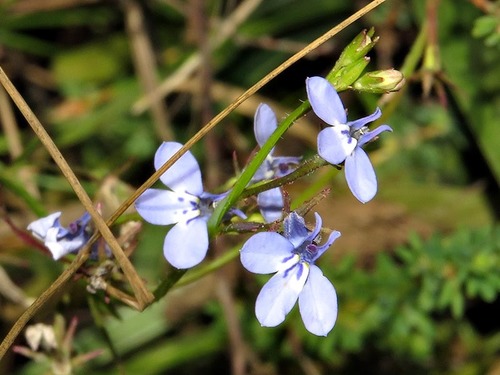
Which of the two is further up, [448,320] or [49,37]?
[49,37]

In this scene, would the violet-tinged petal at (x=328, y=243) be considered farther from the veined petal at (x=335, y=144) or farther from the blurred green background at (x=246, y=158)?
the blurred green background at (x=246, y=158)

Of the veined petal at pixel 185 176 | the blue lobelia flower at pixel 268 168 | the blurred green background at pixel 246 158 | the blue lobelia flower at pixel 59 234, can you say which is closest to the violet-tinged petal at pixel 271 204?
the blue lobelia flower at pixel 268 168

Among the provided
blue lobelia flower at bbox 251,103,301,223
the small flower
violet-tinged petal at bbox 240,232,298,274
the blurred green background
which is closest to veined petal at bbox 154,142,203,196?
the small flower

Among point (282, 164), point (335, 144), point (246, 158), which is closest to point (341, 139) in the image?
point (335, 144)

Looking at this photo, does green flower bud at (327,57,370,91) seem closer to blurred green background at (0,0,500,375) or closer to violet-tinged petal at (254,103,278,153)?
violet-tinged petal at (254,103,278,153)

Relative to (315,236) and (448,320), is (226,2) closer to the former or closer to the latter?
(448,320)

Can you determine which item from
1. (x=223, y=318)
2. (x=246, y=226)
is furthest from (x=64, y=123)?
(x=246, y=226)
